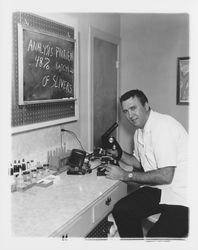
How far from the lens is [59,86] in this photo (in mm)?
2520

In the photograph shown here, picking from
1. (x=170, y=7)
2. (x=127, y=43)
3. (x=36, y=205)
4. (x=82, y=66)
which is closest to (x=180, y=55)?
(x=127, y=43)

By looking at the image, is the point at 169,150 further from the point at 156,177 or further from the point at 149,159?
the point at 149,159

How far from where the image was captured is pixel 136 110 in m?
2.46

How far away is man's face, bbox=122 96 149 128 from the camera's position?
2.46m

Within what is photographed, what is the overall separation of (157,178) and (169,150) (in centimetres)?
21

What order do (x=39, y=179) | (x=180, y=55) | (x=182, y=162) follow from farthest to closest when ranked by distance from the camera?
1. (x=180, y=55)
2. (x=182, y=162)
3. (x=39, y=179)

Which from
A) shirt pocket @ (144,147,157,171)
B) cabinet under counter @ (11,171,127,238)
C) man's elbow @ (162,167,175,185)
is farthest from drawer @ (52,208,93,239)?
shirt pocket @ (144,147,157,171)

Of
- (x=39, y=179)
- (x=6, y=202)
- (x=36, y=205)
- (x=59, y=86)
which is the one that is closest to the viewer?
(x=6, y=202)

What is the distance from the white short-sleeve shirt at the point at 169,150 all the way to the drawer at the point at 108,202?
11.5 inches

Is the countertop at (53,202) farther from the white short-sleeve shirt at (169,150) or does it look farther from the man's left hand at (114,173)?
the white short-sleeve shirt at (169,150)

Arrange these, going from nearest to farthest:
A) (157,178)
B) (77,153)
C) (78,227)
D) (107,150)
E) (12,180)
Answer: (78,227) < (12,180) < (157,178) < (77,153) < (107,150)

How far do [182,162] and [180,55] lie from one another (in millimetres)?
1765

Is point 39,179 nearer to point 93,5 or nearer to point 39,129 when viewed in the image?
point 39,129

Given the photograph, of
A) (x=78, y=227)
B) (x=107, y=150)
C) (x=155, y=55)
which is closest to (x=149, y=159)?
(x=107, y=150)
